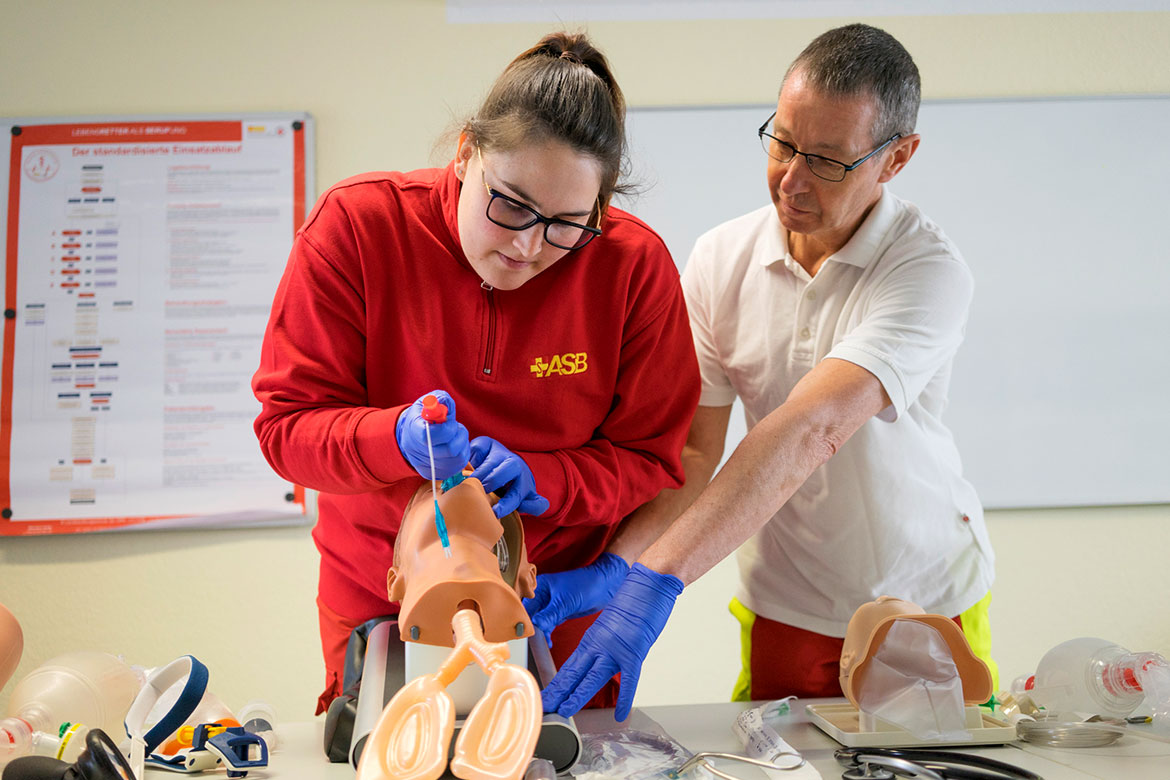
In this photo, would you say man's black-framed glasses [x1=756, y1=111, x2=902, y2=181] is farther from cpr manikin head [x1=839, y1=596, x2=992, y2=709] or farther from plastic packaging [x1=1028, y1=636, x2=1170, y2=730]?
plastic packaging [x1=1028, y1=636, x2=1170, y2=730]

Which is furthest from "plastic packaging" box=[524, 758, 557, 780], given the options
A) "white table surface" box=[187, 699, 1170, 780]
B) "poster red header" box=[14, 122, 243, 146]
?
"poster red header" box=[14, 122, 243, 146]

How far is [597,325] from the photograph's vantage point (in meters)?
1.35

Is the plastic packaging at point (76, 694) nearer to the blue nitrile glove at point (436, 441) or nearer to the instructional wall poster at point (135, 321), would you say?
the blue nitrile glove at point (436, 441)

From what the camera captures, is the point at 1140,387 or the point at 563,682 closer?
the point at 563,682

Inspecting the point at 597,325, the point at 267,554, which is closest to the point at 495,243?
the point at 597,325

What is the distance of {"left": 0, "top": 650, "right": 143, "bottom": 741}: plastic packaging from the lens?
43.6 inches

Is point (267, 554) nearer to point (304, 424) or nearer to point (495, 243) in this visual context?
point (304, 424)

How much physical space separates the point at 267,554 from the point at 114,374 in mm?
695

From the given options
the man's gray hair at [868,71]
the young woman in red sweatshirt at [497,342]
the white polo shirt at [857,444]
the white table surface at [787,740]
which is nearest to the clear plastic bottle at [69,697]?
the white table surface at [787,740]

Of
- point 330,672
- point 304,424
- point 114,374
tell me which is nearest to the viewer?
point 304,424

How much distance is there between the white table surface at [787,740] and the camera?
111 cm

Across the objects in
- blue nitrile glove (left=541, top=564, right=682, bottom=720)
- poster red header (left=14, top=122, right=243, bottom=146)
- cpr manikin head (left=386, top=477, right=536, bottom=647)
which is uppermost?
poster red header (left=14, top=122, right=243, bottom=146)

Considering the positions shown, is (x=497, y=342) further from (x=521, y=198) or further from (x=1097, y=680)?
(x=1097, y=680)

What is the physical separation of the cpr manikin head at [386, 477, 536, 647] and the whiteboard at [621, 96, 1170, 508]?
1749mm
